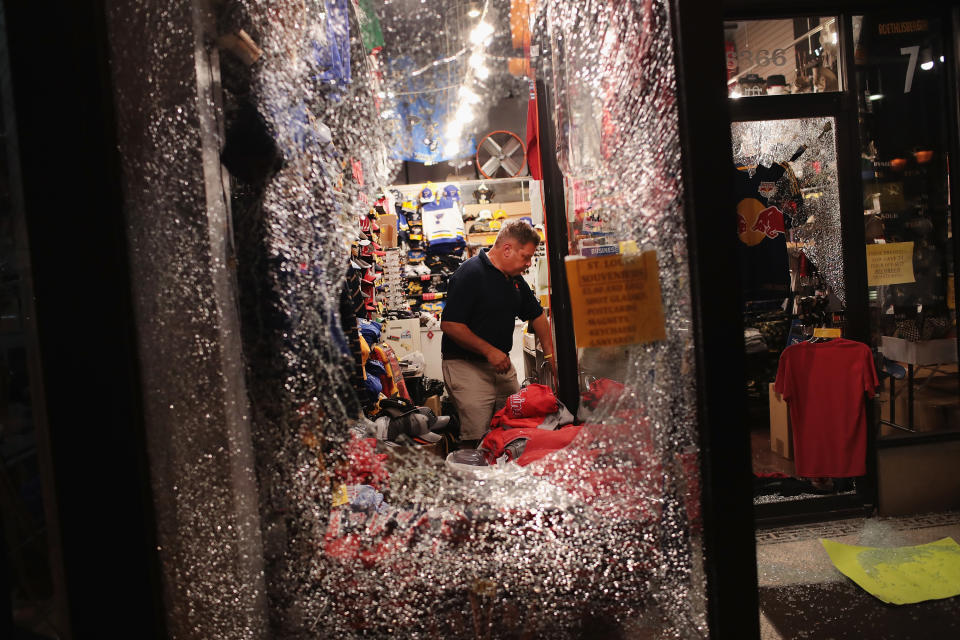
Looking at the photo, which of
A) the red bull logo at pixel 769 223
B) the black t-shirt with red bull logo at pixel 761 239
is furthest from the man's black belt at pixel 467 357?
the red bull logo at pixel 769 223

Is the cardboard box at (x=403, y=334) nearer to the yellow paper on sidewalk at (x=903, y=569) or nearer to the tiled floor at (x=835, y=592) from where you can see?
the tiled floor at (x=835, y=592)

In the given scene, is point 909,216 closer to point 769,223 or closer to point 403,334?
point 769,223

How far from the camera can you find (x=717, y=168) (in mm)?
923

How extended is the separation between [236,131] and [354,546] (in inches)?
34.0

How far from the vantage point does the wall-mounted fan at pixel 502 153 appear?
3084 mm

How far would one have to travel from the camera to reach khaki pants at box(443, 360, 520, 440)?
2.63 m

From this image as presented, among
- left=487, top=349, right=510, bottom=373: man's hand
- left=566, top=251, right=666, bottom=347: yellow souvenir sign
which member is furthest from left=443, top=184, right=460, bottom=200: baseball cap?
left=566, top=251, right=666, bottom=347: yellow souvenir sign

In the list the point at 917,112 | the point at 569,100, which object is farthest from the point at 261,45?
the point at 917,112

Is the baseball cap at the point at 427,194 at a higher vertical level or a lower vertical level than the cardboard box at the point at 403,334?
higher

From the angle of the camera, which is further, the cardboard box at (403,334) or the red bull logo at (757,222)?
the cardboard box at (403,334)

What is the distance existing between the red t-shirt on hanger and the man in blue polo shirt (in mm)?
1353

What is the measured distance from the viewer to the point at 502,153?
3240mm

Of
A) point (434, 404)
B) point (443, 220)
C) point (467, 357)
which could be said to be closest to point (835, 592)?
point (467, 357)

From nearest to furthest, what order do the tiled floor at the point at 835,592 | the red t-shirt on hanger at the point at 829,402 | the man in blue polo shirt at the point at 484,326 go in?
the tiled floor at the point at 835,592 < the red t-shirt on hanger at the point at 829,402 < the man in blue polo shirt at the point at 484,326
